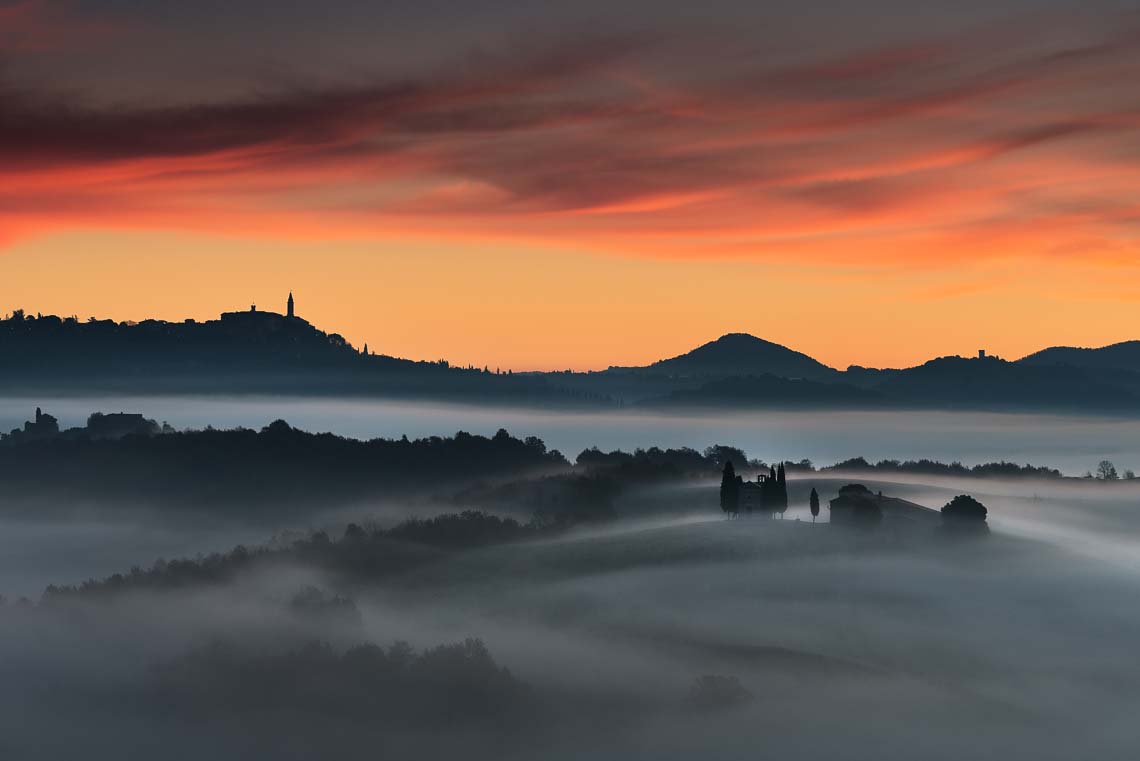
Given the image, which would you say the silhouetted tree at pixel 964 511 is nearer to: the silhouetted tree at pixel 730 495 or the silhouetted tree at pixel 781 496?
the silhouetted tree at pixel 781 496

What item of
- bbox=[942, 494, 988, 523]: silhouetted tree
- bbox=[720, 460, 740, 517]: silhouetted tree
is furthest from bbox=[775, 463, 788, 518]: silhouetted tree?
bbox=[942, 494, 988, 523]: silhouetted tree

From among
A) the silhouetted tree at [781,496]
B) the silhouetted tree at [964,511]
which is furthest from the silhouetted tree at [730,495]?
the silhouetted tree at [964,511]

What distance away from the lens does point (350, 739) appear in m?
181

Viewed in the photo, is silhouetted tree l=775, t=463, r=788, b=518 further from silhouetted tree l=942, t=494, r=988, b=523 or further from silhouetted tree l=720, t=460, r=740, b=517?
silhouetted tree l=942, t=494, r=988, b=523

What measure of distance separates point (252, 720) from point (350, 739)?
2026 cm

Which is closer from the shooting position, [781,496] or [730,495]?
[781,496]

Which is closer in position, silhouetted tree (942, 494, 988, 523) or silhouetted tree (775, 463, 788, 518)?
silhouetted tree (942, 494, 988, 523)

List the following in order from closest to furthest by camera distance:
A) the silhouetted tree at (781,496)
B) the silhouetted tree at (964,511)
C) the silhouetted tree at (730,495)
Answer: the silhouetted tree at (964,511) → the silhouetted tree at (781,496) → the silhouetted tree at (730,495)

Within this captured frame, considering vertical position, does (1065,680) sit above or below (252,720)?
above

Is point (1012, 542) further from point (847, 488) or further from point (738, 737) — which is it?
point (738, 737)

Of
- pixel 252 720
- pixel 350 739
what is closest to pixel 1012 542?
pixel 350 739

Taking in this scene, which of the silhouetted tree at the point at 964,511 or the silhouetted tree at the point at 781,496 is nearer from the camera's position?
the silhouetted tree at the point at 964,511

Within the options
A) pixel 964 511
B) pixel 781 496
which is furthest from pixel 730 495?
pixel 964 511

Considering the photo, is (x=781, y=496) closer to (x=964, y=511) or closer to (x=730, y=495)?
(x=730, y=495)
